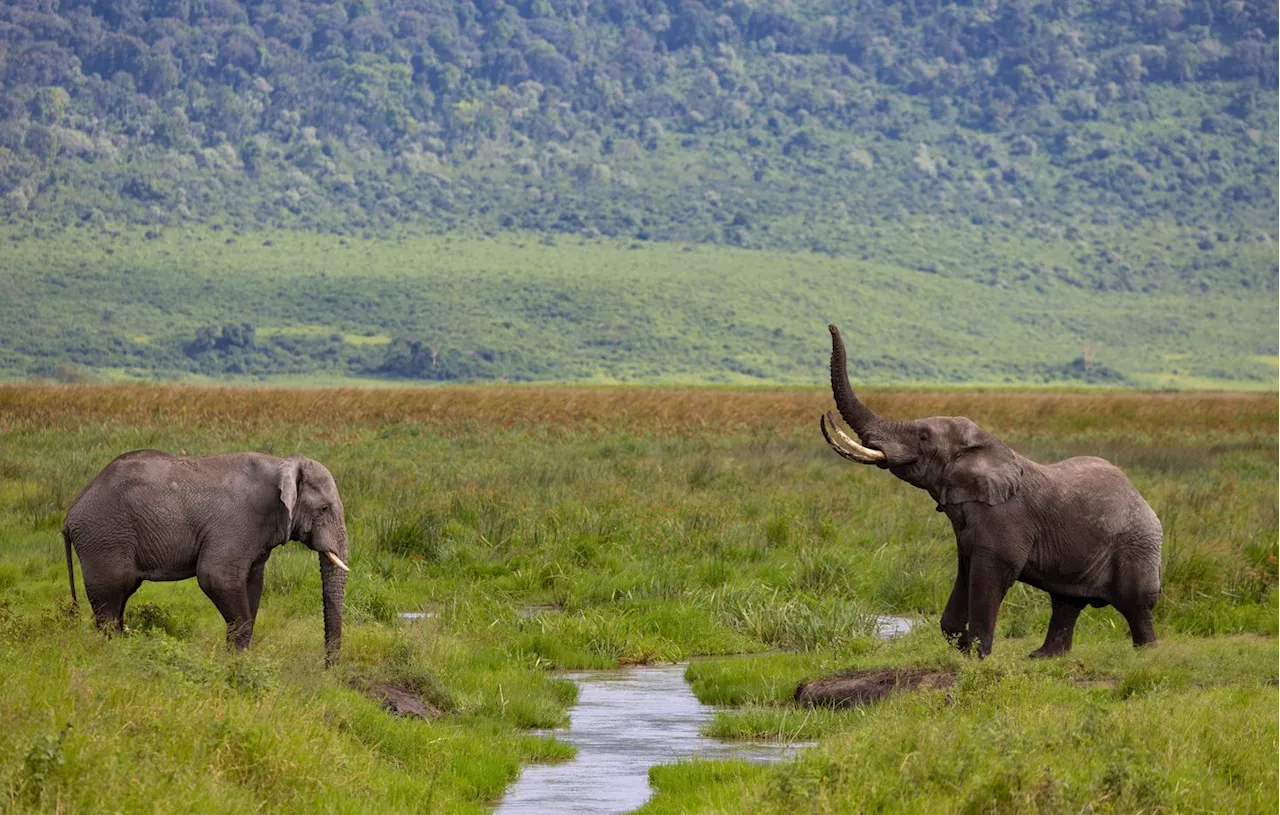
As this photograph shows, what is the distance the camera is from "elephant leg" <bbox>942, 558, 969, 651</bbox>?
46.4ft

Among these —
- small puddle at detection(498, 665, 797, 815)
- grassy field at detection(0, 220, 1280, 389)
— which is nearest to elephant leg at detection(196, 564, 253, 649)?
small puddle at detection(498, 665, 797, 815)

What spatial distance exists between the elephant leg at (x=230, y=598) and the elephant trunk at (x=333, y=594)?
21.6 inches

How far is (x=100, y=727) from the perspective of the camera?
9078 millimetres

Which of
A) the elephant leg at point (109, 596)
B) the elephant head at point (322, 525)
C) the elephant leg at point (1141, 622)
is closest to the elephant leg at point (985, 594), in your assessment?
the elephant leg at point (1141, 622)

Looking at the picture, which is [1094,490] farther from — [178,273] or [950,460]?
[178,273]

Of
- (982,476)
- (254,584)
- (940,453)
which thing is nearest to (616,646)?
(254,584)

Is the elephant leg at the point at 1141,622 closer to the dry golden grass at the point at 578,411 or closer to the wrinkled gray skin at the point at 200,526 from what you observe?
the wrinkled gray skin at the point at 200,526

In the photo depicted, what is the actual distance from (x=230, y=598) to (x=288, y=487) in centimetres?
90

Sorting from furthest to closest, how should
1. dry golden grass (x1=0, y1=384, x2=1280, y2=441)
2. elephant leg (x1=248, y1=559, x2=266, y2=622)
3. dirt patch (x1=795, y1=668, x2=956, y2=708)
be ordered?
dry golden grass (x1=0, y1=384, x2=1280, y2=441), elephant leg (x1=248, y1=559, x2=266, y2=622), dirt patch (x1=795, y1=668, x2=956, y2=708)

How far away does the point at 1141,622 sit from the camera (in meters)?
14.4

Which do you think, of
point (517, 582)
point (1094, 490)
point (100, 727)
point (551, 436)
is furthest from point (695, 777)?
point (551, 436)

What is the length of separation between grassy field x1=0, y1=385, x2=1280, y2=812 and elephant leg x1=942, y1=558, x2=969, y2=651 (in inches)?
15.0

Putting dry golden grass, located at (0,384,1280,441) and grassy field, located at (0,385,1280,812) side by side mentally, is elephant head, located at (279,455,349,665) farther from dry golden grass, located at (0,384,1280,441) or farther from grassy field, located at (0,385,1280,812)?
dry golden grass, located at (0,384,1280,441)

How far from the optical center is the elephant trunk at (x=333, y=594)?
13688 millimetres
